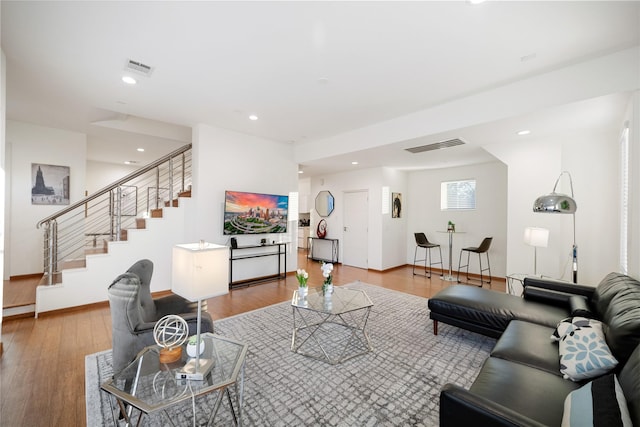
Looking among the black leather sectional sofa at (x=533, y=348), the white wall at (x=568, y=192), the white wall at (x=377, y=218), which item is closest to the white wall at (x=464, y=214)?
the white wall at (x=377, y=218)

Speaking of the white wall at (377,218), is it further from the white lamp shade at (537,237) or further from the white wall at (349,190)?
the white lamp shade at (537,237)

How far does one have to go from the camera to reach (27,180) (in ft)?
16.7

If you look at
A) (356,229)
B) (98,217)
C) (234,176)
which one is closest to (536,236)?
(356,229)

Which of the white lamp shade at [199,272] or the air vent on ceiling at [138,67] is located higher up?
the air vent on ceiling at [138,67]

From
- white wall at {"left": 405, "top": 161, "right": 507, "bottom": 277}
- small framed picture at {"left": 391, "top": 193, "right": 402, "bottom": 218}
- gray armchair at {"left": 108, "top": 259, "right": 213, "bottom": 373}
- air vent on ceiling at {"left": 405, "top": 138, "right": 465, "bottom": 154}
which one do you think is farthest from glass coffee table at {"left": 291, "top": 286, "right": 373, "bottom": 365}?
white wall at {"left": 405, "top": 161, "right": 507, "bottom": 277}

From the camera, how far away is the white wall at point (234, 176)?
471cm

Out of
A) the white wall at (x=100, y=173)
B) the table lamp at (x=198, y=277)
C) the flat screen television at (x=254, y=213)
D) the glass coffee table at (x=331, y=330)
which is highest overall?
the white wall at (x=100, y=173)

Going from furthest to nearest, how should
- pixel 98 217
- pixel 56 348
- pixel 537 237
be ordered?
pixel 98 217 → pixel 537 237 → pixel 56 348

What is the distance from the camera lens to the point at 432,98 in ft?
11.4

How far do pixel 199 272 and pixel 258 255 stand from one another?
3786 millimetres

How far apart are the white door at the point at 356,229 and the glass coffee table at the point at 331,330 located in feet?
11.7

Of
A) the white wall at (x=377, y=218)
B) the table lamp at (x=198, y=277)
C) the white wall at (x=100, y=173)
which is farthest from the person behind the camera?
the white wall at (x=100, y=173)

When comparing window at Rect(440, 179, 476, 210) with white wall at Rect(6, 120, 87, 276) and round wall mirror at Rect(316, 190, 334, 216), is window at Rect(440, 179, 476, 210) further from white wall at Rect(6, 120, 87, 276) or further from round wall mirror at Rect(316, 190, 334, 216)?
white wall at Rect(6, 120, 87, 276)

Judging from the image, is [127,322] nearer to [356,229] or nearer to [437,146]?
[437,146]
